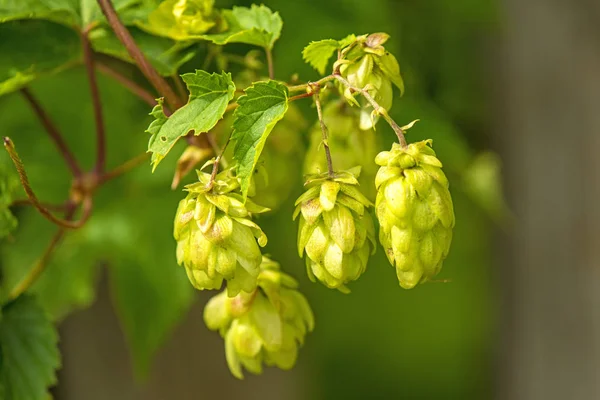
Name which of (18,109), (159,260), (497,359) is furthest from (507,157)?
(18,109)

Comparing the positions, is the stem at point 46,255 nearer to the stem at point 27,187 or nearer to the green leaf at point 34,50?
the stem at point 27,187

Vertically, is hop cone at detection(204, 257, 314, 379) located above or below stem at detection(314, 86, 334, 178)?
below

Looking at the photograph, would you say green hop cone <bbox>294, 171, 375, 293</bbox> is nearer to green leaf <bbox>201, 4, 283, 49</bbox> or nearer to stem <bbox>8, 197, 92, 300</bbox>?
green leaf <bbox>201, 4, 283, 49</bbox>

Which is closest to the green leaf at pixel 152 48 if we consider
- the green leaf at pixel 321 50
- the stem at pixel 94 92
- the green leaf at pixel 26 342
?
the stem at pixel 94 92

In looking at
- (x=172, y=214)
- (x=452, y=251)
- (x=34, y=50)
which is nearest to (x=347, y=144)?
(x=34, y=50)

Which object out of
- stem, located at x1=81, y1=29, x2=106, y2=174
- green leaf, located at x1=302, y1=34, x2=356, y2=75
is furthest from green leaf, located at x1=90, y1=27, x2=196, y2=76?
green leaf, located at x1=302, y1=34, x2=356, y2=75

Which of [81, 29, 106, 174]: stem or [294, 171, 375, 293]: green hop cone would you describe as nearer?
[294, 171, 375, 293]: green hop cone
